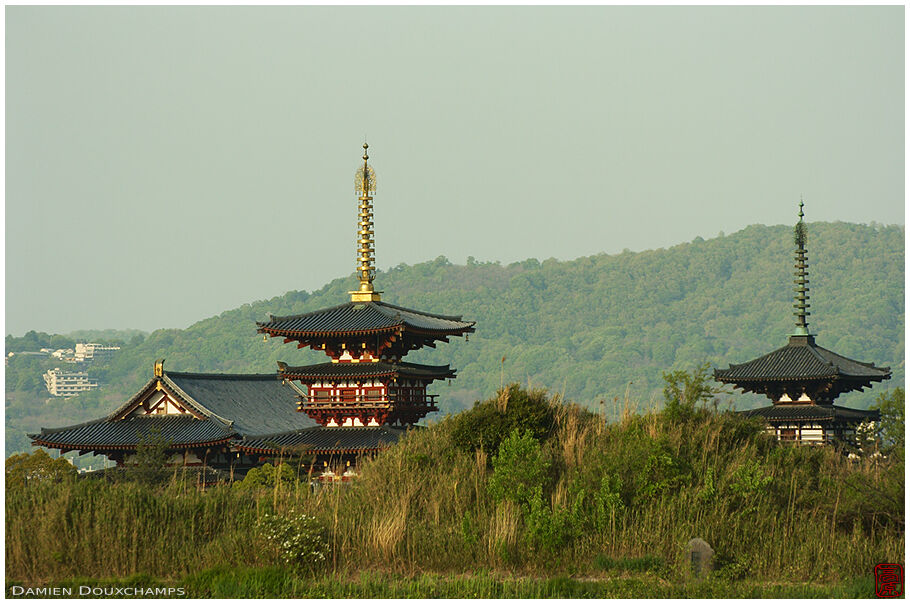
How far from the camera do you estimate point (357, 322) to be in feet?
111

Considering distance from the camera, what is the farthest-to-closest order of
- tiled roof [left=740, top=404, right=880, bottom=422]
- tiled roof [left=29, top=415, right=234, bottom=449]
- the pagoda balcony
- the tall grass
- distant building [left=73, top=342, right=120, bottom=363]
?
distant building [left=73, top=342, right=120, bottom=363]
tiled roof [left=740, top=404, right=880, bottom=422]
tiled roof [left=29, top=415, right=234, bottom=449]
the pagoda balcony
the tall grass

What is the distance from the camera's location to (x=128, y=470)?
29.6m

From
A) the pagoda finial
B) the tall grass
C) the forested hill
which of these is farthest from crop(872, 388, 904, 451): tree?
the forested hill

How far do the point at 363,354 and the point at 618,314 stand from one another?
448 ft

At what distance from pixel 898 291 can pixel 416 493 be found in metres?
152

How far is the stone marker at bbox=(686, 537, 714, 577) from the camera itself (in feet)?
54.3

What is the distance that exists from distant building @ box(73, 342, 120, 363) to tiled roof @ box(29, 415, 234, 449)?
113m

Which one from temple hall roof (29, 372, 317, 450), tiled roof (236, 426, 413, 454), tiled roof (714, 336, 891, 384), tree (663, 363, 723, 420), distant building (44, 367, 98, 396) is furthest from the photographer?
distant building (44, 367, 98, 396)

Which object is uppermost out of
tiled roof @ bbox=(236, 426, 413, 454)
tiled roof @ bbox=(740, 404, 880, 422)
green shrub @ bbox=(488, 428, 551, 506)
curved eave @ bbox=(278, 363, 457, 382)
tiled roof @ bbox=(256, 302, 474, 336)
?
tiled roof @ bbox=(256, 302, 474, 336)

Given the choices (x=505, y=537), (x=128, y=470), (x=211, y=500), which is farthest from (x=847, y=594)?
(x=128, y=470)

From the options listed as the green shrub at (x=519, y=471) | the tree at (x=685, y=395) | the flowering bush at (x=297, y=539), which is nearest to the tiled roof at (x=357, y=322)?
the tree at (x=685, y=395)

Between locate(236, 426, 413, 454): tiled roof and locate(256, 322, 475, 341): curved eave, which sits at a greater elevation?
locate(256, 322, 475, 341): curved eave

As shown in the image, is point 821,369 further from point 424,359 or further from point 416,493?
point 424,359

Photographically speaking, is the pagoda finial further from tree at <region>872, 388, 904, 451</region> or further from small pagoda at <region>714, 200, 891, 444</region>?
tree at <region>872, 388, 904, 451</region>
